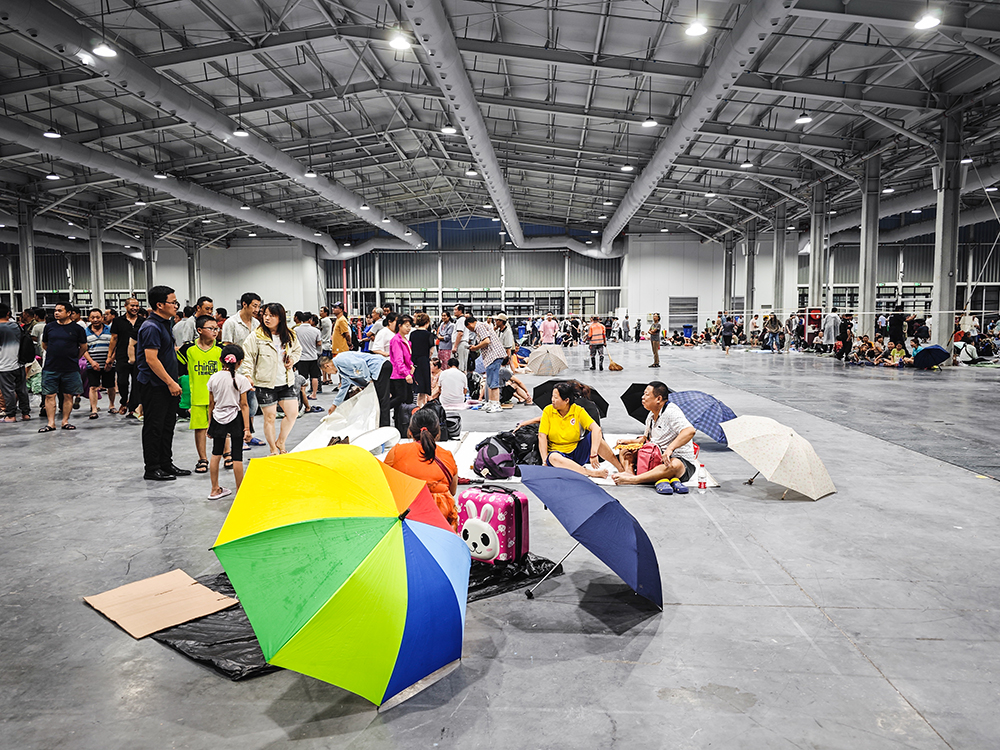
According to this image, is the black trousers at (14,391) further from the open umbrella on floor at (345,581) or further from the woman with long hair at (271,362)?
the open umbrella on floor at (345,581)

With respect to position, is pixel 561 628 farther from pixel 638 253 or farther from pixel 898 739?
pixel 638 253

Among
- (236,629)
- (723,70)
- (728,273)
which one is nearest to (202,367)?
(236,629)

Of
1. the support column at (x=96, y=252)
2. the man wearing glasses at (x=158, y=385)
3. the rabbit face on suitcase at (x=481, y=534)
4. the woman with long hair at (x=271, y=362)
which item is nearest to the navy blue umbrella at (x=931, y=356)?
the woman with long hair at (x=271, y=362)

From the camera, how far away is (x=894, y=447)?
23.5 ft

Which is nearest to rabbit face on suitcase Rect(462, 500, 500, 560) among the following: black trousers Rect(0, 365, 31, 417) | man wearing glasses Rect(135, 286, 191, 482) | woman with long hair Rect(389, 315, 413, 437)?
man wearing glasses Rect(135, 286, 191, 482)

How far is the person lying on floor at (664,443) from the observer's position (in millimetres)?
5625

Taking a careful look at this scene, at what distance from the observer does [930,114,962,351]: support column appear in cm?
1580

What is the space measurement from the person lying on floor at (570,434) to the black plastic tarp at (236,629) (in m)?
1.99

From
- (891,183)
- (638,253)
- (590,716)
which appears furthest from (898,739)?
(638,253)

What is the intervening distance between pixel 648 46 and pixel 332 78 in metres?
7.74

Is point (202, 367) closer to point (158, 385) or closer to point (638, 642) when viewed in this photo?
point (158, 385)

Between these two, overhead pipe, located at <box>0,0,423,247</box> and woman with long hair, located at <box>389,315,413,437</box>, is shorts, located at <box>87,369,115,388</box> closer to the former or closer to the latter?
overhead pipe, located at <box>0,0,423,247</box>

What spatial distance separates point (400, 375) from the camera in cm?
791

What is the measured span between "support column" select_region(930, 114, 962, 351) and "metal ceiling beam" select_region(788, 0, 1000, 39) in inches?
213
